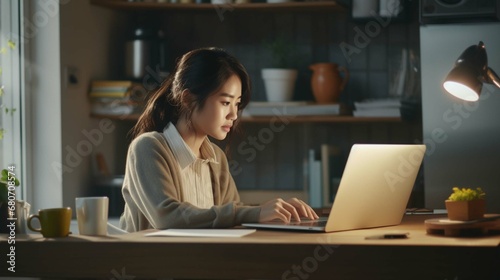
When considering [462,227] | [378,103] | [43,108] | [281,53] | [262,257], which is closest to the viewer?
[262,257]

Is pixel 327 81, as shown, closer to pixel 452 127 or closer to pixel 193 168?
pixel 452 127

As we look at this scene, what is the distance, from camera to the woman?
2316 mm

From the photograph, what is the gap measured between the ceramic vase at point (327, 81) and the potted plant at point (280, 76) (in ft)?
0.39

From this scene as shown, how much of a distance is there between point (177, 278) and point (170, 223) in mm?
387

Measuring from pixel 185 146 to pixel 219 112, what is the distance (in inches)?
5.5

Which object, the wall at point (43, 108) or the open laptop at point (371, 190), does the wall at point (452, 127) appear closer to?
the open laptop at point (371, 190)

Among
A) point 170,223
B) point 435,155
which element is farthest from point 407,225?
point 435,155

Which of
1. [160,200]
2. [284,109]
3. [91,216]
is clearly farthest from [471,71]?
[284,109]

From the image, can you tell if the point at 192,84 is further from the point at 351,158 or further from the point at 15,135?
the point at 15,135

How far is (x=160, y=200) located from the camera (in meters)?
2.28

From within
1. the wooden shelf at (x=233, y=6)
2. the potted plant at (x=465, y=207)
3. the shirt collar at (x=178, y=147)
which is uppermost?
the wooden shelf at (x=233, y=6)

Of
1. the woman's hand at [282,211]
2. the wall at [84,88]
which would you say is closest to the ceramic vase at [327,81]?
the wall at [84,88]

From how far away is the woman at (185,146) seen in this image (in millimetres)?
2316

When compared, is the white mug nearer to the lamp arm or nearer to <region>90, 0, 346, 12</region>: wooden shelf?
the lamp arm
